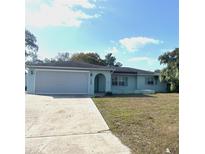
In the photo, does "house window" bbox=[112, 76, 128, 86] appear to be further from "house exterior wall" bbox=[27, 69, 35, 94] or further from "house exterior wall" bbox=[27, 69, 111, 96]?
"house exterior wall" bbox=[27, 69, 35, 94]

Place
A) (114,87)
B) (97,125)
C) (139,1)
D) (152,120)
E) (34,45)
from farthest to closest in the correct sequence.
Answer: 1. (34,45)
2. (114,87)
3. (152,120)
4. (97,125)
5. (139,1)

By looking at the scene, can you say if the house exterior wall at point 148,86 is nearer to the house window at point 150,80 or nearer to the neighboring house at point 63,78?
the house window at point 150,80

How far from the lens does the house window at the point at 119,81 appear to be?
26547 mm

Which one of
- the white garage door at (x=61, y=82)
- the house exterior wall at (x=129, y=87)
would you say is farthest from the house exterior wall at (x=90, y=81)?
the house exterior wall at (x=129, y=87)

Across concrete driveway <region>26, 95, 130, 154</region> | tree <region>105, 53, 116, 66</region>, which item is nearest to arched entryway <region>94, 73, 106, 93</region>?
concrete driveway <region>26, 95, 130, 154</region>

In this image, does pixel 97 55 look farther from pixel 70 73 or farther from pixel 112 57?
pixel 70 73

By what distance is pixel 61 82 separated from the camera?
21188mm

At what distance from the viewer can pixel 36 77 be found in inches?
810

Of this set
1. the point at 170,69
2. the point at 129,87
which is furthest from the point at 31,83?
the point at 170,69

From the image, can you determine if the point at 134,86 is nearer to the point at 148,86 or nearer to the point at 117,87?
the point at 148,86

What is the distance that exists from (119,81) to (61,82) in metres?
8.29
